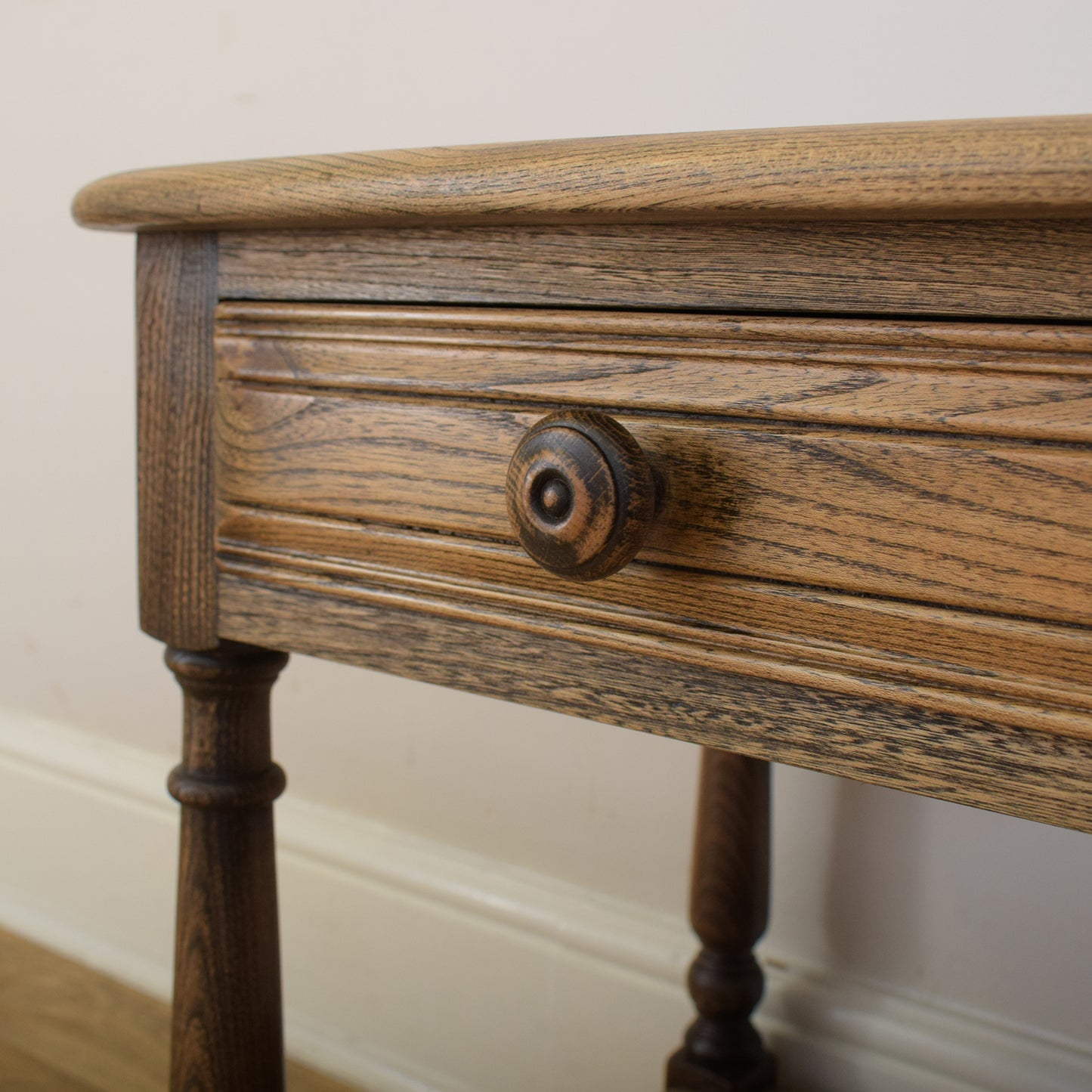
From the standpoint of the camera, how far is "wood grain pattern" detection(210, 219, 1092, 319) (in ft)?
1.12

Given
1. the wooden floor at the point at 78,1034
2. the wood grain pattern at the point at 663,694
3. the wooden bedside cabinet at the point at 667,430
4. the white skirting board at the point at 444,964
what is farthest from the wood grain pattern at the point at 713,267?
the wooden floor at the point at 78,1034

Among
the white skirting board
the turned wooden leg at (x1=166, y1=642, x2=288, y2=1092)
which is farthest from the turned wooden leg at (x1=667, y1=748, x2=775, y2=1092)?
the turned wooden leg at (x1=166, y1=642, x2=288, y2=1092)

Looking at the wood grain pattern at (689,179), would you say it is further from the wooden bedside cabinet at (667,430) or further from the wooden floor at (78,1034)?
the wooden floor at (78,1034)

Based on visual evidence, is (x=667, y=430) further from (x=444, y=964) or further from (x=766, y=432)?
(x=444, y=964)

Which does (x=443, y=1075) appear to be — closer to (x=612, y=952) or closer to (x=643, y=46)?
(x=612, y=952)

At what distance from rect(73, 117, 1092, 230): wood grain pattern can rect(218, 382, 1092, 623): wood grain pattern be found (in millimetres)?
71

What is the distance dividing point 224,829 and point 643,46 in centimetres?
63

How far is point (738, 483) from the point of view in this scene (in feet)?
1.28

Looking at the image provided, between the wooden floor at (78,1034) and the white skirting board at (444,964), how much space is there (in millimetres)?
33

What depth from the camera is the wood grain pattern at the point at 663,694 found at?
1.18ft

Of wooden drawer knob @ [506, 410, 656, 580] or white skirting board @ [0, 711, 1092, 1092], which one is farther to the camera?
white skirting board @ [0, 711, 1092, 1092]

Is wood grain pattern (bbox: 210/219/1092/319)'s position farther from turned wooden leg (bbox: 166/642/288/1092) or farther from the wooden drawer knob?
turned wooden leg (bbox: 166/642/288/1092)

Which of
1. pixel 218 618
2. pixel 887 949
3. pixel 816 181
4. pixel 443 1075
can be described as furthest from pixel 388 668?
pixel 443 1075

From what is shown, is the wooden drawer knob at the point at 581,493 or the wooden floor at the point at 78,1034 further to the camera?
the wooden floor at the point at 78,1034
